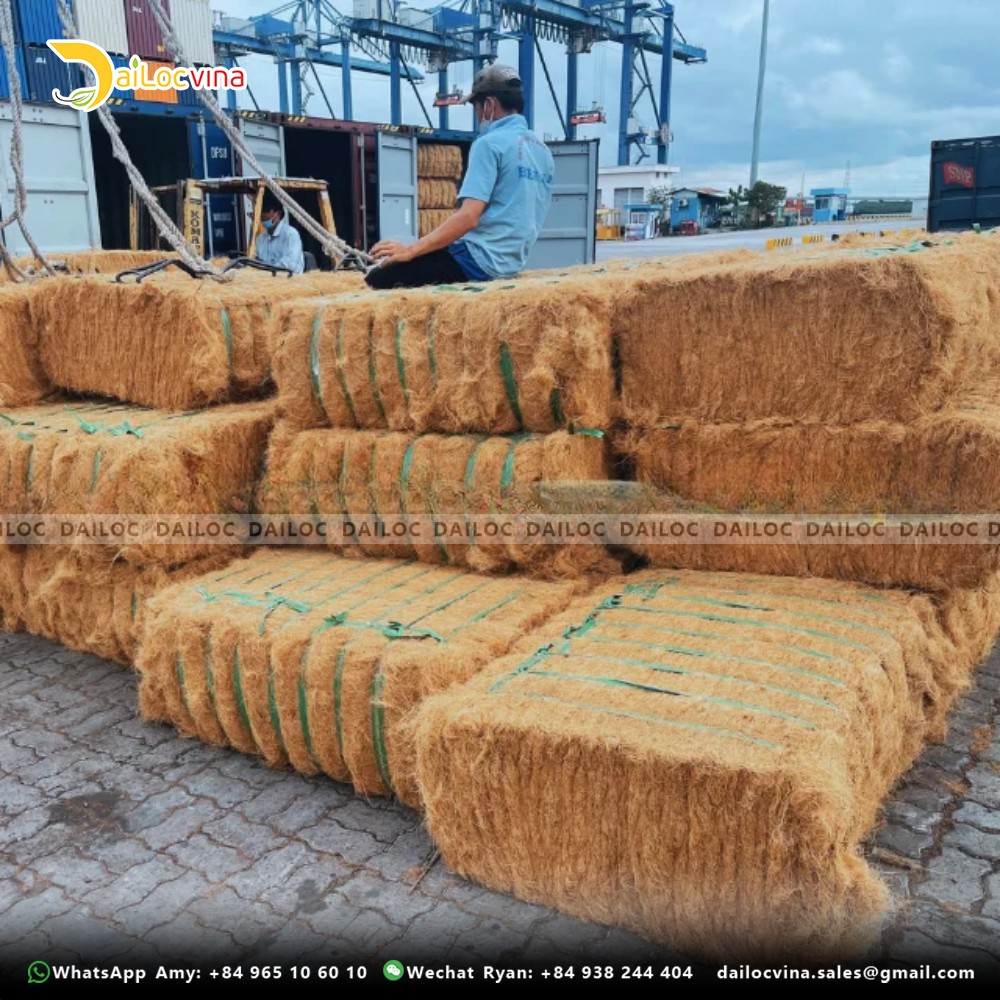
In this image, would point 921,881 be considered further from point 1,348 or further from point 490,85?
point 1,348

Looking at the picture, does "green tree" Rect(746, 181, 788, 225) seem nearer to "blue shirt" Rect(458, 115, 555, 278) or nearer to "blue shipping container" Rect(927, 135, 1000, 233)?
"blue shipping container" Rect(927, 135, 1000, 233)

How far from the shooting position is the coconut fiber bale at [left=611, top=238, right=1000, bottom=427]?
3.50 meters

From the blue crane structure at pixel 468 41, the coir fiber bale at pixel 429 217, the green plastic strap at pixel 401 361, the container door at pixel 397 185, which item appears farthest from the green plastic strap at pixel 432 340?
the blue crane structure at pixel 468 41

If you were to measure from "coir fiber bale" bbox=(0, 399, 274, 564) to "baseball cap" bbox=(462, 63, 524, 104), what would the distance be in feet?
7.28

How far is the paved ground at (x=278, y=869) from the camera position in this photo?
2.89 m

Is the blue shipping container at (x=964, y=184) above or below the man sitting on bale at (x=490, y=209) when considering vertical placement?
above

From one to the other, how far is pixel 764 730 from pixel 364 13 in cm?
5888

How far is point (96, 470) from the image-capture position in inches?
183

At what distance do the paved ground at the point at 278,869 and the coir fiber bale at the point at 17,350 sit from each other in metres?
2.34

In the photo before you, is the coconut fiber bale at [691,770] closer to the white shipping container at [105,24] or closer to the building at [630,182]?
the white shipping container at [105,24]

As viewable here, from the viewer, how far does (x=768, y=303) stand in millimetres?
3758

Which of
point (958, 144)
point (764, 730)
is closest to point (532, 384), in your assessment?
point (764, 730)

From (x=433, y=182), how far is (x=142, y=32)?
6.11 metres

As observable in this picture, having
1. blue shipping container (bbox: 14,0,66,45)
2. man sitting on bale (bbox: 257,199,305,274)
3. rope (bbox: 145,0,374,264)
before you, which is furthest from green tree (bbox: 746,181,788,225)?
rope (bbox: 145,0,374,264)
